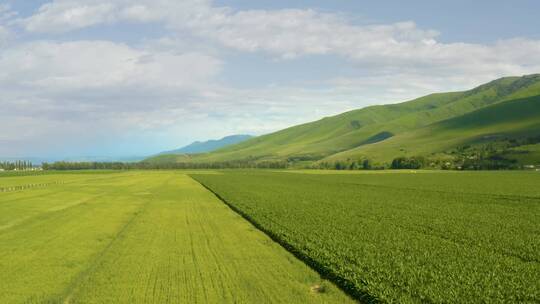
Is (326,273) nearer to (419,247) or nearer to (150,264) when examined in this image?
(419,247)

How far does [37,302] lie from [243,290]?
22.3 feet

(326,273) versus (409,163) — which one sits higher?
(326,273)

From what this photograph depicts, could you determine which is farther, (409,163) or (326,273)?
(409,163)

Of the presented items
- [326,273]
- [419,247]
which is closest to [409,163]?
[419,247]

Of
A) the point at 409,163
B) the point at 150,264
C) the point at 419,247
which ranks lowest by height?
the point at 409,163

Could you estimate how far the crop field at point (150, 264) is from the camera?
55.9 feet

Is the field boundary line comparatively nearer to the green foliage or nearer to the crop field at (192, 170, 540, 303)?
the crop field at (192, 170, 540, 303)

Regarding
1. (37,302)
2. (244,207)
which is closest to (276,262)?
(37,302)

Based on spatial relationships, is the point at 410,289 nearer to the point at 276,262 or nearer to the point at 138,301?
the point at 276,262

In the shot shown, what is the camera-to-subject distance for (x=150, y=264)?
2219 cm

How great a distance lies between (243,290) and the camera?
17.6m

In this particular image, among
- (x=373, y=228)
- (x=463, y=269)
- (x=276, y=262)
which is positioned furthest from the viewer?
(x=373, y=228)

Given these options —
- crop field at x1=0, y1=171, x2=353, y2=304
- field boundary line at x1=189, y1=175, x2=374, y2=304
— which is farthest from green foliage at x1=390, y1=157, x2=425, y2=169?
field boundary line at x1=189, y1=175, x2=374, y2=304

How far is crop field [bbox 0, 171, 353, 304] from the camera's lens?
17.0 metres
